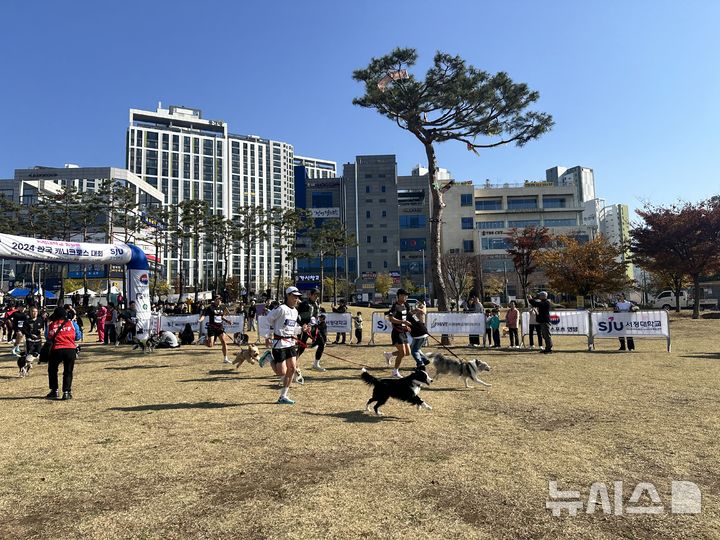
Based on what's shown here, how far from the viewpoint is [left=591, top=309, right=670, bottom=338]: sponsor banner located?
49.2ft

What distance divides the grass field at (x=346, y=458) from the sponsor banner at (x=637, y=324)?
19.0 ft

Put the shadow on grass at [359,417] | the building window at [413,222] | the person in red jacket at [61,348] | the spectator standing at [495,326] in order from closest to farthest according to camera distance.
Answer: the shadow on grass at [359,417] < the person in red jacket at [61,348] < the spectator standing at [495,326] < the building window at [413,222]

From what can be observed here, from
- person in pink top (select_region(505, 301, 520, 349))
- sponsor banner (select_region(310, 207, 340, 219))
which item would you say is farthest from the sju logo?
sponsor banner (select_region(310, 207, 340, 219))

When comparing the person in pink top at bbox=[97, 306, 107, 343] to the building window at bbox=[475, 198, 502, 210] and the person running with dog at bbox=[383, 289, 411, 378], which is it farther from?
the building window at bbox=[475, 198, 502, 210]

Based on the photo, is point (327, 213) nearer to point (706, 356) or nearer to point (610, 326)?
point (610, 326)

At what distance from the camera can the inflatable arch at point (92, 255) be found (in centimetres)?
1401

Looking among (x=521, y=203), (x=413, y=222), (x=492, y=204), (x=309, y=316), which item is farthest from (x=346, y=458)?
(x=413, y=222)

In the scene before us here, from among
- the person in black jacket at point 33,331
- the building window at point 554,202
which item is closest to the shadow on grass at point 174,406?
the person in black jacket at point 33,331

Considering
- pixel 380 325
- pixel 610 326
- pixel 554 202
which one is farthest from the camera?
pixel 554 202

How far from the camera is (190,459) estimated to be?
5.09 metres

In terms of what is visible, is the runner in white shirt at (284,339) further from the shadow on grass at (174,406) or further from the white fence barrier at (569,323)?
the white fence barrier at (569,323)

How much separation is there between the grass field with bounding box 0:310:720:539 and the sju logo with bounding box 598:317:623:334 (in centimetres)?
582

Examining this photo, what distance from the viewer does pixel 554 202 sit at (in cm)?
9300

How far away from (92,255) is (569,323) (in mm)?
17833
